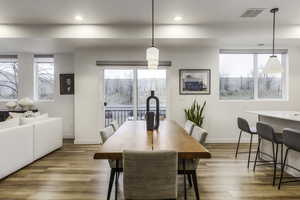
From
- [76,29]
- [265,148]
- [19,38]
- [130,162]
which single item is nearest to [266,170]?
[265,148]

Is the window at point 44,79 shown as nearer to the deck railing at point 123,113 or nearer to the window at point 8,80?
the window at point 8,80

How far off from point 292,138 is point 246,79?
333cm

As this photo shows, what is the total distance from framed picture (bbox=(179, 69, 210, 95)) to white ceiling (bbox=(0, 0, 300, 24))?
4.55 feet

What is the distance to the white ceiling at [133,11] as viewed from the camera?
132 inches

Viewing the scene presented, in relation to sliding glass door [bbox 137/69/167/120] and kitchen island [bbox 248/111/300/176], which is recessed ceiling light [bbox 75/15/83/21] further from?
kitchen island [bbox 248/111/300/176]

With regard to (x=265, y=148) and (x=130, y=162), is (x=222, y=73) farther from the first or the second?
(x=130, y=162)

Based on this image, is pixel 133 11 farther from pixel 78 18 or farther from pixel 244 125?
pixel 244 125

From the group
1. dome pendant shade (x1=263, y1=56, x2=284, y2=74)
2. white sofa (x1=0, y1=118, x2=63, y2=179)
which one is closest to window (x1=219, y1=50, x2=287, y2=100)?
dome pendant shade (x1=263, y1=56, x2=284, y2=74)

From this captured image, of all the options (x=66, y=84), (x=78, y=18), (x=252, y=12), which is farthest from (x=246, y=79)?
(x=66, y=84)

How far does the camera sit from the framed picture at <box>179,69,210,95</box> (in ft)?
17.5

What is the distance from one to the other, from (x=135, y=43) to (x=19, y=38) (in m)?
2.27

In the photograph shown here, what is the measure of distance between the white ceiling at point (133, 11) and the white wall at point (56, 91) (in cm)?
172

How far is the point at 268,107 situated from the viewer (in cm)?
538

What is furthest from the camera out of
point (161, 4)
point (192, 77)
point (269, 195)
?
point (192, 77)
